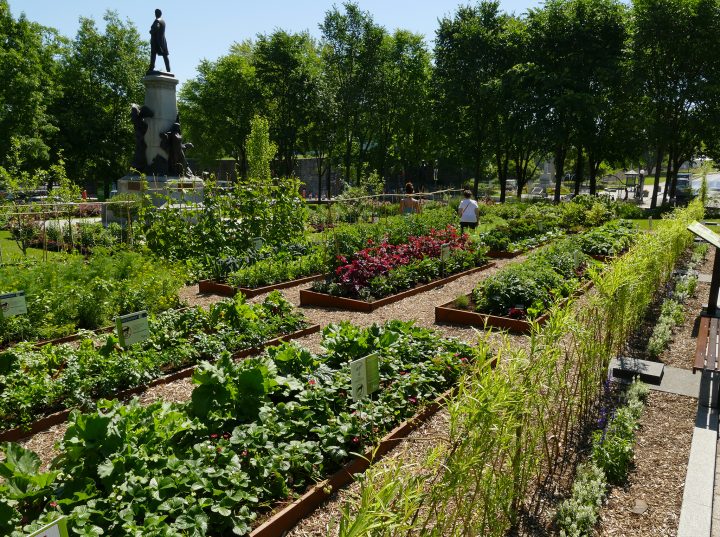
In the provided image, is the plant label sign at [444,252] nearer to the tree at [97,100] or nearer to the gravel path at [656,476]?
the gravel path at [656,476]

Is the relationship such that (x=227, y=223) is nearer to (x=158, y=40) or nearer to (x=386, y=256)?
(x=386, y=256)

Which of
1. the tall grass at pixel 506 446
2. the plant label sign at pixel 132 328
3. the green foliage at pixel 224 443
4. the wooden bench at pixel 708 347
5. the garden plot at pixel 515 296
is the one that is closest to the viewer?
the tall grass at pixel 506 446

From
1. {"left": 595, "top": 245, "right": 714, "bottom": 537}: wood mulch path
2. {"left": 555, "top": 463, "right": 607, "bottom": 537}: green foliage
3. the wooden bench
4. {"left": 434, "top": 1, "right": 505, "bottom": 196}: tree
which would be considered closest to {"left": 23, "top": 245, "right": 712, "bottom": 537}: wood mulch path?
{"left": 595, "top": 245, "right": 714, "bottom": 537}: wood mulch path

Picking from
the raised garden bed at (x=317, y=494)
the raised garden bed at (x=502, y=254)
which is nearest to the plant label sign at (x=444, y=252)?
the raised garden bed at (x=502, y=254)

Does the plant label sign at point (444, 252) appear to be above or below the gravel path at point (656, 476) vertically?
above

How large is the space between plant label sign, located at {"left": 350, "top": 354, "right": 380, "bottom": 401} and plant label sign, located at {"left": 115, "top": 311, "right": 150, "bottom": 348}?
2897mm

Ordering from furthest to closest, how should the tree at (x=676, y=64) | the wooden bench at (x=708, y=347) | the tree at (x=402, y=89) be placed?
the tree at (x=402, y=89) < the tree at (x=676, y=64) < the wooden bench at (x=708, y=347)

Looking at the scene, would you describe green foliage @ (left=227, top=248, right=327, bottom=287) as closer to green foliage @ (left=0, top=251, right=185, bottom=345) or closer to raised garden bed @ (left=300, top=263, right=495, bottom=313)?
raised garden bed @ (left=300, top=263, right=495, bottom=313)

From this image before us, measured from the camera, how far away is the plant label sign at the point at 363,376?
3.52m

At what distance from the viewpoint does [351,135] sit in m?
39.4

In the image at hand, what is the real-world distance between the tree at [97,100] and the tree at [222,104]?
4637mm

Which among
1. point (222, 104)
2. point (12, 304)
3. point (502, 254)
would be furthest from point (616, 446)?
point (222, 104)

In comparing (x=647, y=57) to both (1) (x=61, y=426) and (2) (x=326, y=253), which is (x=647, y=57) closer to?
(2) (x=326, y=253)

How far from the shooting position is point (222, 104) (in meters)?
40.0
